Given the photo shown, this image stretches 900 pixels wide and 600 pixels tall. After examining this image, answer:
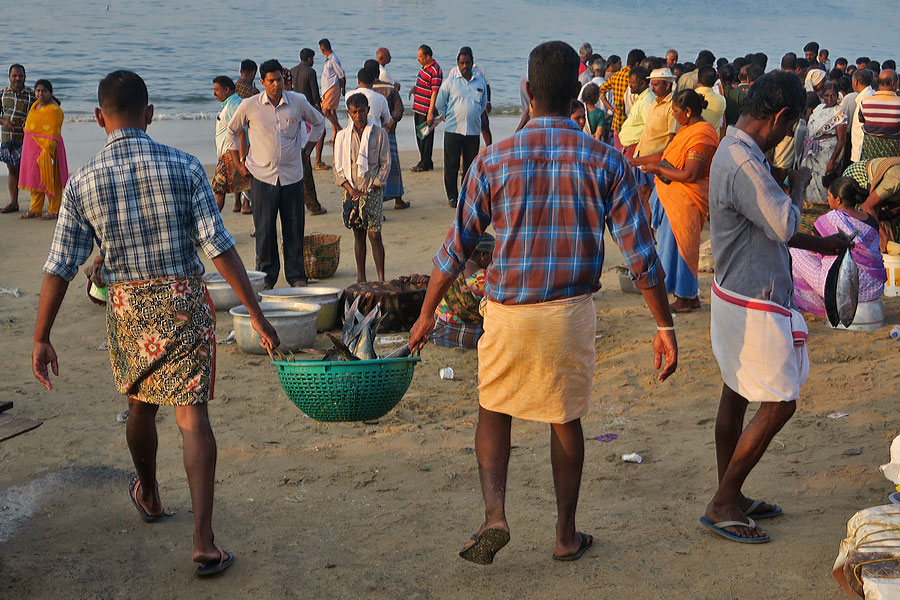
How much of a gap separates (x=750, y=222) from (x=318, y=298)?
4531 millimetres

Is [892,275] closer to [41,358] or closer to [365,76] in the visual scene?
[365,76]

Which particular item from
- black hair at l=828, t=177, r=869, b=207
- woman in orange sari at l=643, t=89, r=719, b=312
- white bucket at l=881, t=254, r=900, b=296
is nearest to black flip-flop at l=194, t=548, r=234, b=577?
woman in orange sari at l=643, t=89, r=719, b=312

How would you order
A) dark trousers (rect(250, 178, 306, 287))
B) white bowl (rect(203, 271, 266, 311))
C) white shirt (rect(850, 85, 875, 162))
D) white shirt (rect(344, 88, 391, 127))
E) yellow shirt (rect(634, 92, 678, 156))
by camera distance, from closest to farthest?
white bowl (rect(203, 271, 266, 311)) < dark trousers (rect(250, 178, 306, 287)) < yellow shirt (rect(634, 92, 678, 156)) < white shirt (rect(850, 85, 875, 162)) < white shirt (rect(344, 88, 391, 127))

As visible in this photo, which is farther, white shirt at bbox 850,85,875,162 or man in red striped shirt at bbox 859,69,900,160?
white shirt at bbox 850,85,875,162

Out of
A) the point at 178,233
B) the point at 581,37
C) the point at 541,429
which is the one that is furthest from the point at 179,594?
the point at 581,37

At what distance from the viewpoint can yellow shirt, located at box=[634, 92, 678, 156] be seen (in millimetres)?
8812

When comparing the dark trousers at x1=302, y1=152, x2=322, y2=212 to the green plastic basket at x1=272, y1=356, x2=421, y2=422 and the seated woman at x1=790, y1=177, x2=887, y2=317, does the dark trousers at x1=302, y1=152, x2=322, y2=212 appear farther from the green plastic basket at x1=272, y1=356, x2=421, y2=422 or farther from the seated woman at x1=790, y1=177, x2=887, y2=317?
the green plastic basket at x1=272, y1=356, x2=421, y2=422

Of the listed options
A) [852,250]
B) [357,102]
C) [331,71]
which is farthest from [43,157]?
[852,250]

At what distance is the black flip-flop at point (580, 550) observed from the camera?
3.69 meters

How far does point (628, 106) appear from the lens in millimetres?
12031

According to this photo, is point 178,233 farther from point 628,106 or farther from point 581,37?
point 581,37

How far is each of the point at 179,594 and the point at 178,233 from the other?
4.49 ft

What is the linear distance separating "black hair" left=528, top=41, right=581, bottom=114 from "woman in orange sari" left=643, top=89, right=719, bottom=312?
3843mm

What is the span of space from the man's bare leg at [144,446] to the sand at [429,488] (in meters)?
0.13
